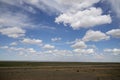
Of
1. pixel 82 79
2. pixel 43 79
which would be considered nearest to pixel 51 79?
pixel 43 79

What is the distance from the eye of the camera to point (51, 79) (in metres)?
24.8

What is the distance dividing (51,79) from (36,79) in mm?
1991

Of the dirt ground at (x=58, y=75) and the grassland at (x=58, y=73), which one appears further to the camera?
the grassland at (x=58, y=73)

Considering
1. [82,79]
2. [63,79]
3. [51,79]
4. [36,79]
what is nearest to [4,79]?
[36,79]

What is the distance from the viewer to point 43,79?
24.6 meters

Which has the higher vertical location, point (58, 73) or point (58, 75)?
point (58, 73)

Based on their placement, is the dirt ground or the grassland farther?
the grassland

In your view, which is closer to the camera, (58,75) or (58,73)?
(58,75)

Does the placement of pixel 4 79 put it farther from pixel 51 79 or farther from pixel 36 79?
pixel 51 79

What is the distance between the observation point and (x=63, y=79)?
2505cm

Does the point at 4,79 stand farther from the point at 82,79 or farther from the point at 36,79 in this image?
the point at 82,79

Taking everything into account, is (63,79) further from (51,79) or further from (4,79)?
(4,79)

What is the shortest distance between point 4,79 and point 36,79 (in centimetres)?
408

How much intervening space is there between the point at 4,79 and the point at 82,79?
10.1 metres
